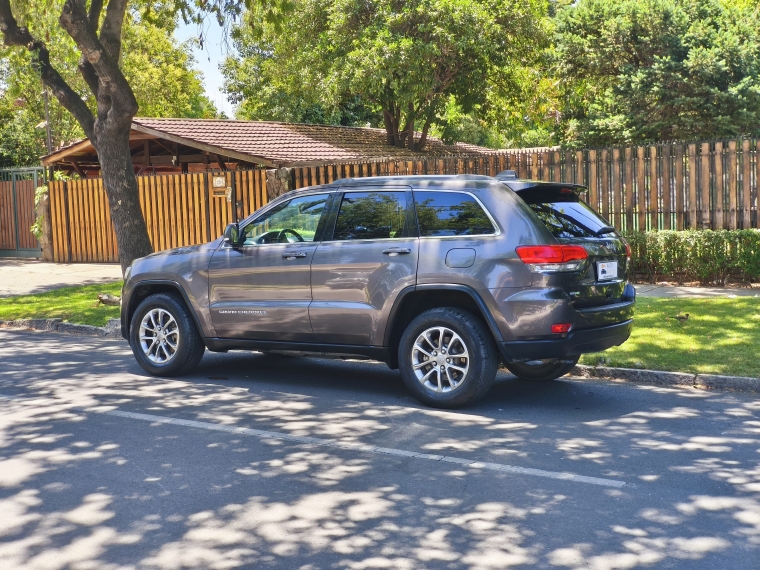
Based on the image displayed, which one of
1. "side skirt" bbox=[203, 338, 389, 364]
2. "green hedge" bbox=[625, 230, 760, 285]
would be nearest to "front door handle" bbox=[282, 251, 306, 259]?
"side skirt" bbox=[203, 338, 389, 364]

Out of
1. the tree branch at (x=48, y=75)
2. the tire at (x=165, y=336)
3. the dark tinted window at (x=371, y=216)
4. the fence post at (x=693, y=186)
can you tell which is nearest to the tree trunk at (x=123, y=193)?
the tree branch at (x=48, y=75)

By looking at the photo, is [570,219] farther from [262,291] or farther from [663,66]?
[663,66]

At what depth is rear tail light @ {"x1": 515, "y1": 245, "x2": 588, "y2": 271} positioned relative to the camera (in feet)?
22.1

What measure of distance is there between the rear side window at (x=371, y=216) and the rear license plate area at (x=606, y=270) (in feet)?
5.16

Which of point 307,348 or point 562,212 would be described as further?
point 307,348

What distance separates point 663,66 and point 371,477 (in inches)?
857

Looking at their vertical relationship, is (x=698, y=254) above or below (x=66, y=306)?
above

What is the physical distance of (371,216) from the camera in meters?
7.65

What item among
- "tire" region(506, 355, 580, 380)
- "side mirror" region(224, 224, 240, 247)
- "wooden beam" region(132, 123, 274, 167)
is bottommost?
"tire" region(506, 355, 580, 380)

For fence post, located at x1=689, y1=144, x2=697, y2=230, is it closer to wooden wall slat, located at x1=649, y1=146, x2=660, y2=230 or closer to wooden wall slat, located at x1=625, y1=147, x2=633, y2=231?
wooden wall slat, located at x1=649, y1=146, x2=660, y2=230

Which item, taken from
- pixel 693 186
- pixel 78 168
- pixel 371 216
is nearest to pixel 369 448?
pixel 371 216

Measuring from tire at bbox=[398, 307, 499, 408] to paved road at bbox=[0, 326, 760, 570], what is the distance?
21 cm

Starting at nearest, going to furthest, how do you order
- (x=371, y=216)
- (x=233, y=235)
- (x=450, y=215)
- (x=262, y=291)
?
(x=450, y=215) → (x=371, y=216) → (x=262, y=291) → (x=233, y=235)

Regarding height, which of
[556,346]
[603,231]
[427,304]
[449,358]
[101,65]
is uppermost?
[101,65]
